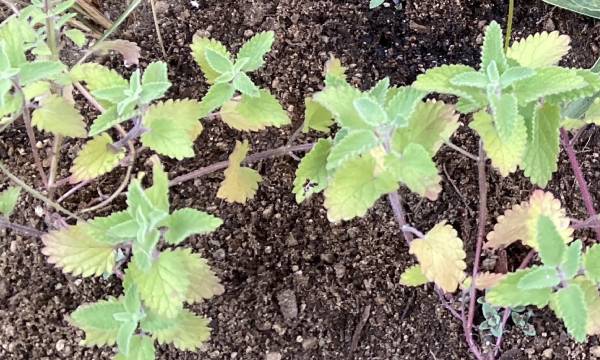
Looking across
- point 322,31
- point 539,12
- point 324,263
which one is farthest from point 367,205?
point 539,12

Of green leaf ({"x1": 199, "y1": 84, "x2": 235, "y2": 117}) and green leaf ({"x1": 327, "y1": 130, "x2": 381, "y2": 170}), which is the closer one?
green leaf ({"x1": 327, "y1": 130, "x2": 381, "y2": 170})

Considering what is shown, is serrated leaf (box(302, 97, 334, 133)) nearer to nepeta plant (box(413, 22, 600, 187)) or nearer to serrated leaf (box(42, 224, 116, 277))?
nepeta plant (box(413, 22, 600, 187))

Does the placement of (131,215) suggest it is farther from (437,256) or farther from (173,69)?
(173,69)

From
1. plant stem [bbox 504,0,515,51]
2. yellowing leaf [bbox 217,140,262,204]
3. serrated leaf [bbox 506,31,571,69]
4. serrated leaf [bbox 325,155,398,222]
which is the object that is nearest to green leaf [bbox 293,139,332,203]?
serrated leaf [bbox 325,155,398,222]

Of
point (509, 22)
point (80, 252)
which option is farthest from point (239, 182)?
point (509, 22)

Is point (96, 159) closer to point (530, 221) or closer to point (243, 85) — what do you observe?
point (243, 85)

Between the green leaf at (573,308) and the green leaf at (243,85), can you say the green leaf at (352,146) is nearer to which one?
the green leaf at (243,85)
